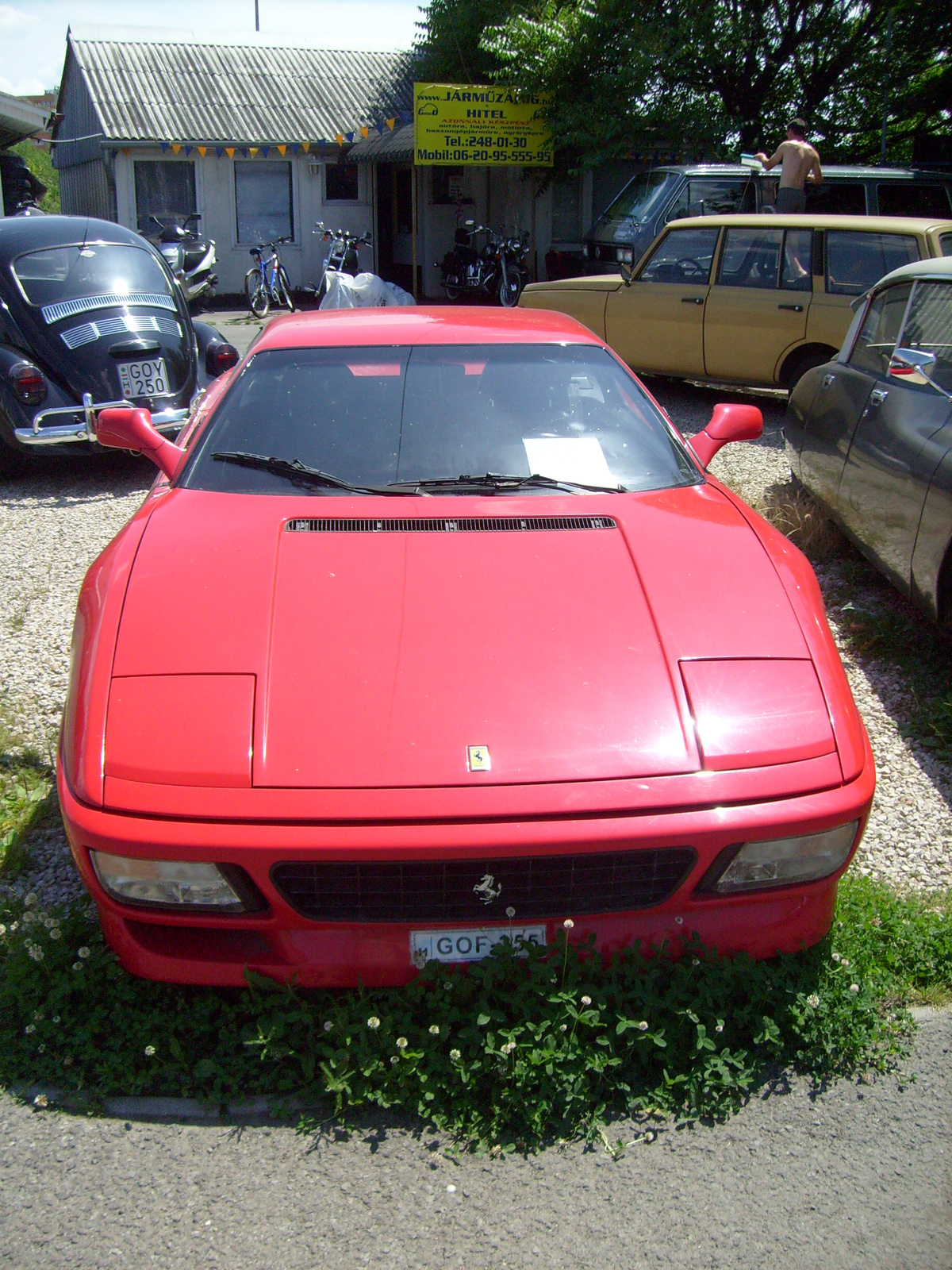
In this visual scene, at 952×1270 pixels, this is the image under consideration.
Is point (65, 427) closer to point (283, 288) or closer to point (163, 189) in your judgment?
point (283, 288)

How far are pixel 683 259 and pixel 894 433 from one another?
487cm

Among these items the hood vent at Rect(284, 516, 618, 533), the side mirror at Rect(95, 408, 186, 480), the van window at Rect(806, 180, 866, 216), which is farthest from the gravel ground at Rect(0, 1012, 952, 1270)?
the van window at Rect(806, 180, 866, 216)

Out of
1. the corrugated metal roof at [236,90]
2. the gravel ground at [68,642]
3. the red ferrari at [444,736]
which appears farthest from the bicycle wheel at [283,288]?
the red ferrari at [444,736]

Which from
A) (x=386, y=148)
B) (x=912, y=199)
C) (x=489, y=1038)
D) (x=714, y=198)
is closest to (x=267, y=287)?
(x=386, y=148)

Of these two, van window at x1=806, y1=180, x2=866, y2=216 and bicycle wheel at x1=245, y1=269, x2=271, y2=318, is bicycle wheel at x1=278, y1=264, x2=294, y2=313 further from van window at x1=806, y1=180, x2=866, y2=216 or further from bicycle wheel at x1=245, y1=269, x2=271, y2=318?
van window at x1=806, y1=180, x2=866, y2=216

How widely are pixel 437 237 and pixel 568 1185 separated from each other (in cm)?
2006

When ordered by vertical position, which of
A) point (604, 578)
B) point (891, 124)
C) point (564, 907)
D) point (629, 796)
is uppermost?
point (891, 124)

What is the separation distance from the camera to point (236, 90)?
20.6 metres

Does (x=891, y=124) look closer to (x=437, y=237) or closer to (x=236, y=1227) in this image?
(x=437, y=237)

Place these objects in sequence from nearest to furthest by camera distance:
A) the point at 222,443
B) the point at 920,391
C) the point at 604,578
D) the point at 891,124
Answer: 1. the point at 604,578
2. the point at 222,443
3. the point at 920,391
4. the point at 891,124

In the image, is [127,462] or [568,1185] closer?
[568,1185]

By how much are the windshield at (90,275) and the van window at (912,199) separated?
7.42 m

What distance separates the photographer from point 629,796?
7.11 ft

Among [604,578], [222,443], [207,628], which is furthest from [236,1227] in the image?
[222,443]
